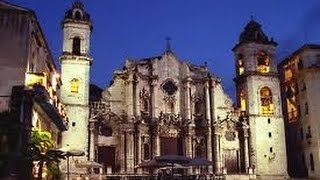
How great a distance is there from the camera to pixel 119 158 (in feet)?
145

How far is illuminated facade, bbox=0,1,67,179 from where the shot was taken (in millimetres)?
27562

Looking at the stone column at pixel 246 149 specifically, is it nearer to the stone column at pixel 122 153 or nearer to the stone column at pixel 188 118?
the stone column at pixel 188 118

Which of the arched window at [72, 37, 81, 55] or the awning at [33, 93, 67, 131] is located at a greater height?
the arched window at [72, 37, 81, 55]

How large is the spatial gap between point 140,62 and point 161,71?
7.32 feet

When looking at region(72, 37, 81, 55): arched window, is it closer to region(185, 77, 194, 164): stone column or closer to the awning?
the awning

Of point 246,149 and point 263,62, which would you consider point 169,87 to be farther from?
point 263,62

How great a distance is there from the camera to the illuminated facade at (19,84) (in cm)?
2756

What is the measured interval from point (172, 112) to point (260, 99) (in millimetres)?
9195

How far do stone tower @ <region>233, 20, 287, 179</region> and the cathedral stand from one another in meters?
0.10

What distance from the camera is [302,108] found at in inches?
1971

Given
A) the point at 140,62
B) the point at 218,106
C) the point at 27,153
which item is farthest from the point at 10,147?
the point at 218,106

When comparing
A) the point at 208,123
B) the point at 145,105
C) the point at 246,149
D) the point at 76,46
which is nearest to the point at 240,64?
the point at 208,123

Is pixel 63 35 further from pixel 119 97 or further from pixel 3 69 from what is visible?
pixel 3 69

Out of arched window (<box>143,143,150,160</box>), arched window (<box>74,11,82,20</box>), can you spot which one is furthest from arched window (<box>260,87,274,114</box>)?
arched window (<box>74,11,82,20</box>)
